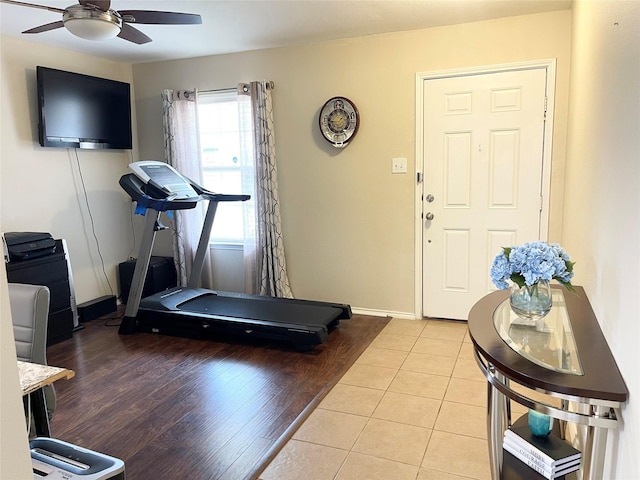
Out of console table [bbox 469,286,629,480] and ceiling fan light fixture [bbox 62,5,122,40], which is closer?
console table [bbox 469,286,629,480]

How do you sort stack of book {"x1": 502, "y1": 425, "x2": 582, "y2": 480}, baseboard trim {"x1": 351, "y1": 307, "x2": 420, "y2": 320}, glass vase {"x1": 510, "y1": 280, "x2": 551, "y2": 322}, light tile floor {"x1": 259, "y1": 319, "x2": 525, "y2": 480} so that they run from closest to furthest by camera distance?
stack of book {"x1": 502, "y1": 425, "x2": 582, "y2": 480} → glass vase {"x1": 510, "y1": 280, "x2": 551, "y2": 322} → light tile floor {"x1": 259, "y1": 319, "x2": 525, "y2": 480} → baseboard trim {"x1": 351, "y1": 307, "x2": 420, "y2": 320}

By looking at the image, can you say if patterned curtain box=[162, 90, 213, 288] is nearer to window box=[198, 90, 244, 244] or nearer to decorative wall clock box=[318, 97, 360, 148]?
window box=[198, 90, 244, 244]

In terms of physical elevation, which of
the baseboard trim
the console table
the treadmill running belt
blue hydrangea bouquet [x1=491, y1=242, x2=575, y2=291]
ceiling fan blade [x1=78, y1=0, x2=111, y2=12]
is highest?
ceiling fan blade [x1=78, y1=0, x2=111, y2=12]

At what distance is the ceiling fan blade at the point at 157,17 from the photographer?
2461 mm

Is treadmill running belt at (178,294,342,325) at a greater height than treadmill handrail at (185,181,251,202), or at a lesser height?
lesser

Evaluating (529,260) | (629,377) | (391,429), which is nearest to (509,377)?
(629,377)

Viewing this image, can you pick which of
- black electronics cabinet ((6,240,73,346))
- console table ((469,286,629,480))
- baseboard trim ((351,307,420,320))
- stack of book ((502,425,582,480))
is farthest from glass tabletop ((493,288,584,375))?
black electronics cabinet ((6,240,73,346))

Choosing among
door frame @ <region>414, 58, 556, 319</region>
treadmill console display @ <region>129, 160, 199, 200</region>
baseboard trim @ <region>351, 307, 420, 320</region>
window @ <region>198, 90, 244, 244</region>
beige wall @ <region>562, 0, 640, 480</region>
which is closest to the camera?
beige wall @ <region>562, 0, 640, 480</region>

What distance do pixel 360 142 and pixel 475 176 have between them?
102 centimetres

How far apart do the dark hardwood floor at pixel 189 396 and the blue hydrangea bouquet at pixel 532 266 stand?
1.41 meters

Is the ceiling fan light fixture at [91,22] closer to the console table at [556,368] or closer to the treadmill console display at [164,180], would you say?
the treadmill console display at [164,180]

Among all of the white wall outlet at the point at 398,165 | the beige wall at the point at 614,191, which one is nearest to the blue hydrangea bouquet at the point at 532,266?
the beige wall at the point at 614,191

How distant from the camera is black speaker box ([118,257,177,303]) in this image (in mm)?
4723

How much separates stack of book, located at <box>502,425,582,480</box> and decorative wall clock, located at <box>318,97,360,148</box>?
2.94 meters
